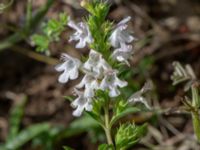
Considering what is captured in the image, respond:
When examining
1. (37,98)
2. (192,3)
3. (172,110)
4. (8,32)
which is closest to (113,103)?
(172,110)

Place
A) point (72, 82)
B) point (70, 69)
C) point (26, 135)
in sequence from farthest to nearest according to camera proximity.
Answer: point (72, 82)
point (26, 135)
point (70, 69)

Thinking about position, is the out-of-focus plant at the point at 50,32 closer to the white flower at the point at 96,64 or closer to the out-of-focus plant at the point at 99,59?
the out-of-focus plant at the point at 99,59

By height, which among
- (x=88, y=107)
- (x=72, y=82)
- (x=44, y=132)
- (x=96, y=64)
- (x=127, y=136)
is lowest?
(x=127, y=136)

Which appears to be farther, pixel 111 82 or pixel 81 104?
pixel 81 104

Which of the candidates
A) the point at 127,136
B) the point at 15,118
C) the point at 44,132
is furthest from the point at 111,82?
the point at 15,118

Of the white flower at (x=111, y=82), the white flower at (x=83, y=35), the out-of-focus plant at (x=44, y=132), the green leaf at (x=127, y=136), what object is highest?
the out-of-focus plant at (x=44, y=132)

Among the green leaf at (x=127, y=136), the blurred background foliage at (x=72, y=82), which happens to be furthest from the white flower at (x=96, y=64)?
the blurred background foliage at (x=72, y=82)

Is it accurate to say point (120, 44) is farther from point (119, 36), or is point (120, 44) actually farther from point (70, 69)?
point (70, 69)
